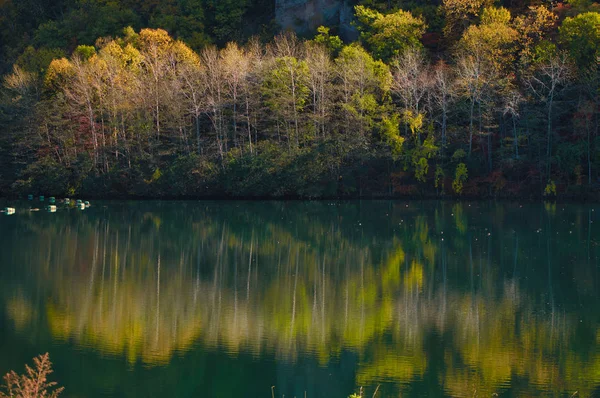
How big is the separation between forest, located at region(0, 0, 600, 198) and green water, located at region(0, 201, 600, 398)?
12976 mm

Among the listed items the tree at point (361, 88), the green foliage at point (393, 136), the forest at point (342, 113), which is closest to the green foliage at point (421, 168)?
the forest at point (342, 113)

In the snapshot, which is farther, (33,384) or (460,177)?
(460,177)

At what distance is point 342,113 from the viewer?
60438 millimetres

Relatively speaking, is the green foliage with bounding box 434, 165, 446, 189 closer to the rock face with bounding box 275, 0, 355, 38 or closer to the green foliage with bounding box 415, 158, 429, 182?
the green foliage with bounding box 415, 158, 429, 182

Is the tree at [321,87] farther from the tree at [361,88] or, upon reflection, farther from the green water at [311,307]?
the green water at [311,307]

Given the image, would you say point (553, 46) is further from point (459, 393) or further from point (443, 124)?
point (459, 393)

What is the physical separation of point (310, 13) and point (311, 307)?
Answer: 2274 inches

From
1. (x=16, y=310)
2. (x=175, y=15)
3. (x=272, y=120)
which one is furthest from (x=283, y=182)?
(x=16, y=310)

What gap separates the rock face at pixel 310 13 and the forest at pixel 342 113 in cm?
513

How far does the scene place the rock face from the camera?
76125 millimetres

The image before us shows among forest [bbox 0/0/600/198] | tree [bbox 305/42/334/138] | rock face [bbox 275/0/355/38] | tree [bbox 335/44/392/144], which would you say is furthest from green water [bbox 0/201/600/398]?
rock face [bbox 275/0/355/38]

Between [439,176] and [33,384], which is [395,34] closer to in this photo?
[439,176]

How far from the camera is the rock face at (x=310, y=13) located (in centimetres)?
7612

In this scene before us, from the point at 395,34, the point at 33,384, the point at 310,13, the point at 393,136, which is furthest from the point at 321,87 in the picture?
the point at 33,384
